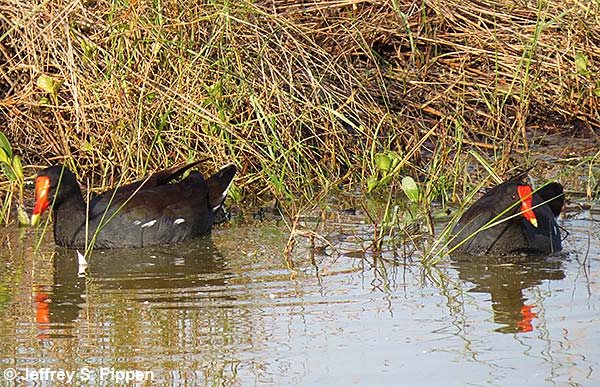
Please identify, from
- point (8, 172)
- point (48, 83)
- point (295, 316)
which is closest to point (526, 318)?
point (295, 316)

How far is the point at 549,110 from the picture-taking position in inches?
395

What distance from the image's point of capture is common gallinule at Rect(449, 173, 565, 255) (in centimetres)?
700

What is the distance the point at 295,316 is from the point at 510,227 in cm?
181

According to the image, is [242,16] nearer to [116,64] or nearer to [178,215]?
[116,64]

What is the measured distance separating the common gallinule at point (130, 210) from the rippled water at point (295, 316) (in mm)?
124

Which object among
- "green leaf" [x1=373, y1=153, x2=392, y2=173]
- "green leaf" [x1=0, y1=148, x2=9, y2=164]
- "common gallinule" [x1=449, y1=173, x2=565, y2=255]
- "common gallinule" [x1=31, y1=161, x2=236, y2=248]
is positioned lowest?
"common gallinule" [x1=449, y1=173, x2=565, y2=255]

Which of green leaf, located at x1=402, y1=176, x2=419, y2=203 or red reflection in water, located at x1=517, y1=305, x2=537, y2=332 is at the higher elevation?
green leaf, located at x1=402, y1=176, x2=419, y2=203

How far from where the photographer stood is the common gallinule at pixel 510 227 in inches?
275

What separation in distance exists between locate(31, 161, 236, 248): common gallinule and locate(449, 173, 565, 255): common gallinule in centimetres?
167

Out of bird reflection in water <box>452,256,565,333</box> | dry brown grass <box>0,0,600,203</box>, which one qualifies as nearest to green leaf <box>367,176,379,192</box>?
dry brown grass <box>0,0,600,203</box>

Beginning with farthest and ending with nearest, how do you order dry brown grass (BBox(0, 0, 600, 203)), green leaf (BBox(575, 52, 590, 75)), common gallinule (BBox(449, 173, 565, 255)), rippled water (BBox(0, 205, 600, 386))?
1. green leaf (BBox(575, 52, 590, 75))
2. dry brown grass (BBox(0, 0, 600, 203))
3. common gallinule (BBox(449, 173, 565, 255))
4. rippled water (BBox(0, 205, 600, 386))

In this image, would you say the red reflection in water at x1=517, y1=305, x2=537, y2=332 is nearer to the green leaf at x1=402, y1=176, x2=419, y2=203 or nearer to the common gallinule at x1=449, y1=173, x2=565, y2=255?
the common gallinule at x1=449, y1=173, x2=565, y2=255

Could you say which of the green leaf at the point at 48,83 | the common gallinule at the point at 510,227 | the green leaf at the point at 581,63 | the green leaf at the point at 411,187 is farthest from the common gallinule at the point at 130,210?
the green leaf at the point at 581,63

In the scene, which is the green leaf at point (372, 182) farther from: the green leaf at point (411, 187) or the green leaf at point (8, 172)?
the green leaf at point (8, 172)
